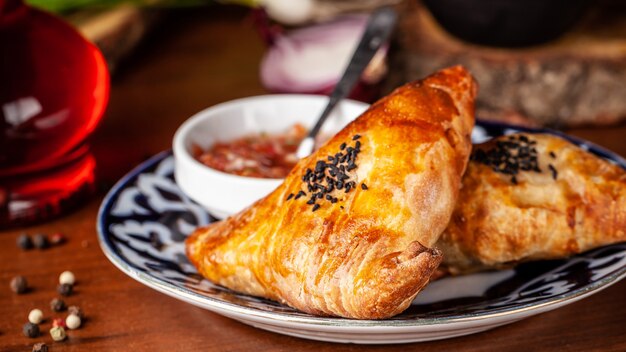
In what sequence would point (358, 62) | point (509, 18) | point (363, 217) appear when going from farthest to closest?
1. point (509, 18)
2. point (358, 62)
3. point (363, 217)

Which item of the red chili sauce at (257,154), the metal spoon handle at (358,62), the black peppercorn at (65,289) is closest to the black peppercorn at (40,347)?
the black peppercorn at (65,289)

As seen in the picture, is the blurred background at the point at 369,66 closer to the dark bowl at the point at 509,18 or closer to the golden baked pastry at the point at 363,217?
the dark bowl at the point at 509,18

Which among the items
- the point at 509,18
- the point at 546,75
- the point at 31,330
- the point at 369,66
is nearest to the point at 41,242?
the point at 31,330

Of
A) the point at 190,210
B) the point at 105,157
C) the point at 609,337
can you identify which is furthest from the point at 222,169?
the point at 609,337

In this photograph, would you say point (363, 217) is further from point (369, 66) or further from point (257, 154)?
point (369, 66)

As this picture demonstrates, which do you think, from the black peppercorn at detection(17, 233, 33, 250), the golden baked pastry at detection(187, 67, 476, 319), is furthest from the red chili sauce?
the black peppercorn at detection(17, 233, 33, 250)

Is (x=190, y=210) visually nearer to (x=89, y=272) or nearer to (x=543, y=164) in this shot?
(x=89, y=272)
